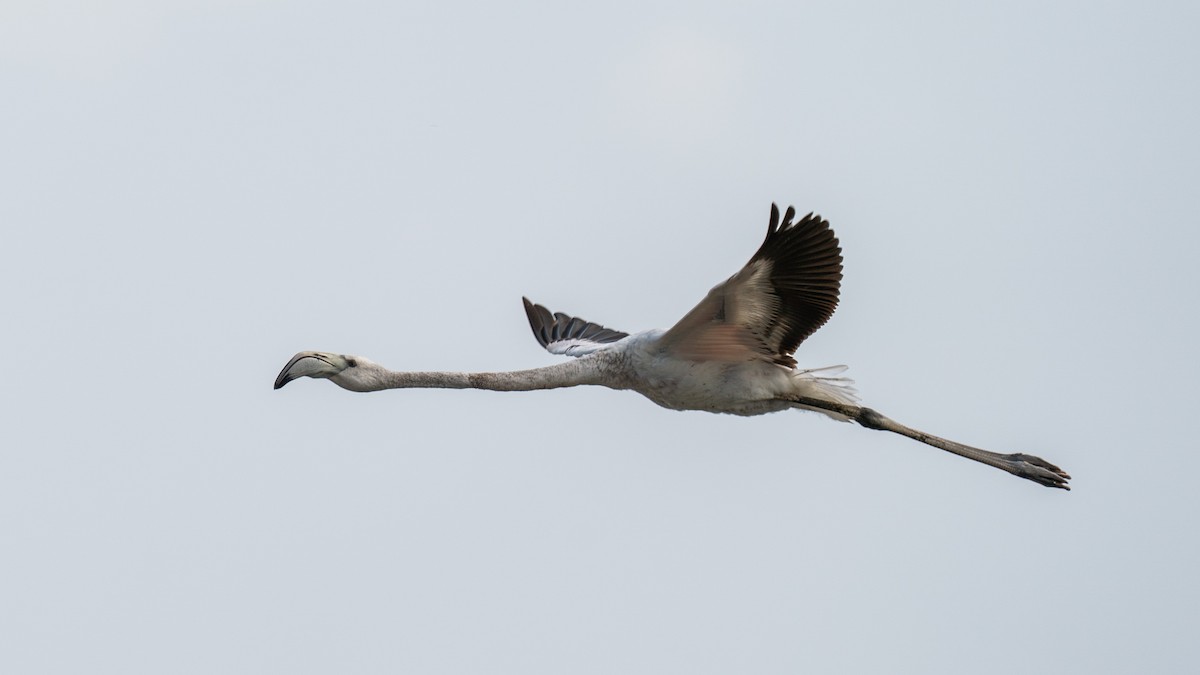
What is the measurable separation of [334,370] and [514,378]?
1717mm

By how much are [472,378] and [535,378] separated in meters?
0.59

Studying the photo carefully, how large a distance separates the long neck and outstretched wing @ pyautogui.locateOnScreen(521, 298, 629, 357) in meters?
3.62

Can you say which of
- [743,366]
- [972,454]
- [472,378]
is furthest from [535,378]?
[972,454]

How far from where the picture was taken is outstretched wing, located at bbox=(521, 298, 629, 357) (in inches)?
933

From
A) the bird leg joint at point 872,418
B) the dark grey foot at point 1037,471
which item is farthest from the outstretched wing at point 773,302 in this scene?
the dark grey foot at point 1037,471

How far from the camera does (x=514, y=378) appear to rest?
64.5 feet

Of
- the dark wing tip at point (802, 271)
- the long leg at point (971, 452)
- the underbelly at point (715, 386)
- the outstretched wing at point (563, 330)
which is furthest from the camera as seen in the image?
the outstretched wing at point (563, 330)

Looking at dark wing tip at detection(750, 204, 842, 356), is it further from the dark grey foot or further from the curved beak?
the curved beak

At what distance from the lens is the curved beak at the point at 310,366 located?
741 inches

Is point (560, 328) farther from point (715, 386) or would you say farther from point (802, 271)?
point (802, 271)

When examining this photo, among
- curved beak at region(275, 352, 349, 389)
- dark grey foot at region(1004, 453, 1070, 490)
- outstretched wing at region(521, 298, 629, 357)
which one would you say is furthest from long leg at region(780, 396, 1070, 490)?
curved beak at region(275, 352, 349, 389)

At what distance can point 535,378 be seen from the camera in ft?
64.5

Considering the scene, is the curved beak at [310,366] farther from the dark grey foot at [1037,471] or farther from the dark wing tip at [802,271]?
the dark grey foot at [1037,471]

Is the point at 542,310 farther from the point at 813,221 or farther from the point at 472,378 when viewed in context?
the point at 813,221
